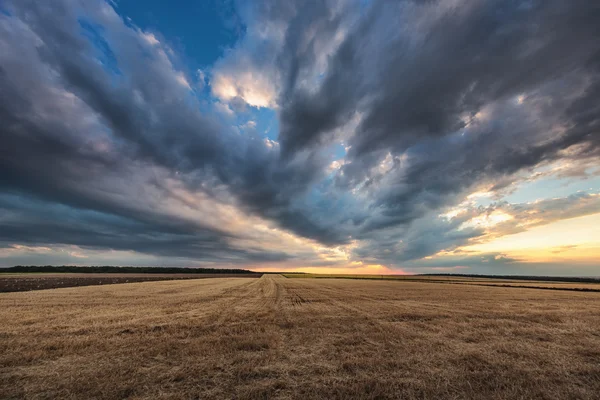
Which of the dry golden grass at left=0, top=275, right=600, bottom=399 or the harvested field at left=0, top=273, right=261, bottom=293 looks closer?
the dry golden grass at left=0, top=275, right=600, bottom=399

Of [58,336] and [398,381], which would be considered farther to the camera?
[58,336]

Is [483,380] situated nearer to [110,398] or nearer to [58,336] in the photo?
[110,398]

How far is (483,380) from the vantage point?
7.50m

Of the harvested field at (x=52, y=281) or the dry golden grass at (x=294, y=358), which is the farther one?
the harvested field at (x=52, y=281)

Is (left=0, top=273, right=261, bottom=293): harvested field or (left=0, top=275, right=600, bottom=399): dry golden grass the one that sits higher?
(left=0, top=273, right=261, bottom=293): harvested field

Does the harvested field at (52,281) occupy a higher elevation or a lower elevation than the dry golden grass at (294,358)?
higher

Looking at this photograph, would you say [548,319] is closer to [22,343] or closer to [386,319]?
[386,319]

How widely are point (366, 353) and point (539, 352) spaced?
21.3ft

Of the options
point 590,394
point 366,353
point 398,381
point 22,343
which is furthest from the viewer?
point 22,343

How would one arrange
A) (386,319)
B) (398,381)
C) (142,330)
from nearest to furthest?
(398,381) < (142,330) < (386,319)

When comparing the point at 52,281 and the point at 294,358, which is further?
the point at 52,281

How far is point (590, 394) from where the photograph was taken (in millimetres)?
6773

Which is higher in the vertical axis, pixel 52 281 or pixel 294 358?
pixel 52 281

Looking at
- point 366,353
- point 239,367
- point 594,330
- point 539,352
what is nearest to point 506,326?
point 594,330
